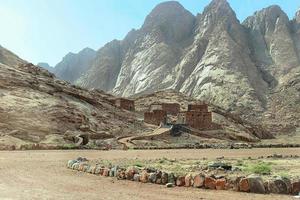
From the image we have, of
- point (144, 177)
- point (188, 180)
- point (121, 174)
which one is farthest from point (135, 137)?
point (188, 180)

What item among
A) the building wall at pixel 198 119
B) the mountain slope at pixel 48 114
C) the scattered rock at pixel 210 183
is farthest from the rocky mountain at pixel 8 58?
the scattered rock at pixel 210 183

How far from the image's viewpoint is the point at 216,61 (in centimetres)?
14000

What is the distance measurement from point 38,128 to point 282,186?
41.2m

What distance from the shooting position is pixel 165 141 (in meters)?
56.3

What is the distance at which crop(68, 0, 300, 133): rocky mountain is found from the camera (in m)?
120

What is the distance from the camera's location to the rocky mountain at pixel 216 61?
393 ft

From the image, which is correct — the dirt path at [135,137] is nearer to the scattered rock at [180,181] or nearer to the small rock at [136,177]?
the small rock at [136,177]

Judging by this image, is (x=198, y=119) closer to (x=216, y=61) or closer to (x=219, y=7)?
(x=216, y=61)

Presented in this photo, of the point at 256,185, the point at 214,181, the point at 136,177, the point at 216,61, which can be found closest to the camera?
the point at 256,185

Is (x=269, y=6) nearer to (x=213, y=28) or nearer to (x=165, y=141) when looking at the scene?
(x=213, y=28)

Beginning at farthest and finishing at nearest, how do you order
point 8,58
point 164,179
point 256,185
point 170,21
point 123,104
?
point 170,21 → point 8,58 → point 123,104 → point 164,179 → point 256,185

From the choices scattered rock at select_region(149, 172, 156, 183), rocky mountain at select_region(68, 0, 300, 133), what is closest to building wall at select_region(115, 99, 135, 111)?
rocky mountain at select_region(68, 0, 300, 133)

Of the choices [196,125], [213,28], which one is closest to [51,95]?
[196,125]

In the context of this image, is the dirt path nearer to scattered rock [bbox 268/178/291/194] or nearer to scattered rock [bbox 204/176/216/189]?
scattered rock [bbox 204/176/216/189]
